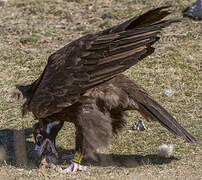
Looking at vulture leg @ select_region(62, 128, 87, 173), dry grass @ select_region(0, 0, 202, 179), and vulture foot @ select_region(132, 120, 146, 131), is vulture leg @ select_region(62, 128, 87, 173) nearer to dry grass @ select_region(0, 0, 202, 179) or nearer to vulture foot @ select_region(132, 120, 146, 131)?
dry grass @ select_region(0, 0, 202, 179)

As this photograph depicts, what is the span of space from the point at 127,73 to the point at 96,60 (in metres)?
2.96

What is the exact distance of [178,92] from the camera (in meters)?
8.54

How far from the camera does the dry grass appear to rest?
6258 mm

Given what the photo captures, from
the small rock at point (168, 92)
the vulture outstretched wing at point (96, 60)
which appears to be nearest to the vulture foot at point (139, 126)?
the small rock at point (168, 92)

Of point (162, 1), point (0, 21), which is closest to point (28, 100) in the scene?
point (0, 21)

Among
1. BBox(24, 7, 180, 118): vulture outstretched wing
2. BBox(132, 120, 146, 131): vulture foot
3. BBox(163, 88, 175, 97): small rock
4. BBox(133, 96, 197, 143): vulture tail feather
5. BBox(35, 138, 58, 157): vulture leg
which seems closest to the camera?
BBox(24, 7, 180, 118): vulture outstretched wing

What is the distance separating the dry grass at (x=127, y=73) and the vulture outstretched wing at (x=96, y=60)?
36.5 inches

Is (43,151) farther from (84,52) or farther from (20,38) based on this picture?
(20,38)

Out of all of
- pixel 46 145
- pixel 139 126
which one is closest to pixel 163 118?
pixel 139 126

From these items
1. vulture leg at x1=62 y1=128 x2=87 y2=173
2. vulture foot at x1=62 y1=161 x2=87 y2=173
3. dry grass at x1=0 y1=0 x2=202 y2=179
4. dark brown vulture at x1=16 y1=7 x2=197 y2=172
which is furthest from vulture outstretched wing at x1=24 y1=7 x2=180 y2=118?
dry grass at x1=0 y1=0 x2=202 y2=179

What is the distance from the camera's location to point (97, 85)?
20.3ft

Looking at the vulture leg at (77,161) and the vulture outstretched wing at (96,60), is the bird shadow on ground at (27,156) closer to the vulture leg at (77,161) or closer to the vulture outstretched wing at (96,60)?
the vulture leg at (77,161)

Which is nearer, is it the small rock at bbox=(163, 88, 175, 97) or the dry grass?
the dry grass

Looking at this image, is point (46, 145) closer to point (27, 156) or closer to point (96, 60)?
point (27, 156)
